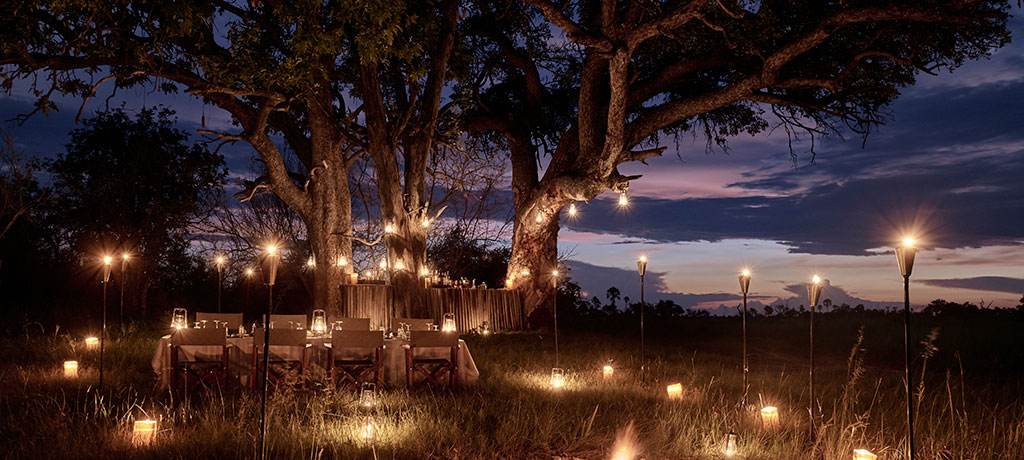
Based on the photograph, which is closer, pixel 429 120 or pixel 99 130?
pixel 429 120

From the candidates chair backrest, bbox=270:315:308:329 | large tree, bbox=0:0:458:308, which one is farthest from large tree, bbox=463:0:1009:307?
chair backrest, bbox=270:315:308:329

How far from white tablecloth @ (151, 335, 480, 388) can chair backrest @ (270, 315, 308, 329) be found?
26.5 inches

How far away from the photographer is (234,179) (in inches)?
858

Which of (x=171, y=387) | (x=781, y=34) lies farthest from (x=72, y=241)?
(x=781, y=34)

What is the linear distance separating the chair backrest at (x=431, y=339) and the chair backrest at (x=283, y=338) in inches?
51.7

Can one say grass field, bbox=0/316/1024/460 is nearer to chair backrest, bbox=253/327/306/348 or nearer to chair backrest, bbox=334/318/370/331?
chair backrest, bbox=253/327/306/348

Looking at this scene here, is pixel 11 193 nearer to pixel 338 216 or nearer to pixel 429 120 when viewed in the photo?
pixel 338 216

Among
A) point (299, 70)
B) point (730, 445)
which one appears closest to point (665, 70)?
point (299, 70)

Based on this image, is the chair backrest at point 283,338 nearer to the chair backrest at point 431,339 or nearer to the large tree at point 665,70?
the chair backrest at point 431,339

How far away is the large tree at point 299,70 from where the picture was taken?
39.9ft

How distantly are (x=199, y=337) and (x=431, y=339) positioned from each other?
277cm

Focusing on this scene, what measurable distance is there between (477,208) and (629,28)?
429 inches

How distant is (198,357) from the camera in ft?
27.2

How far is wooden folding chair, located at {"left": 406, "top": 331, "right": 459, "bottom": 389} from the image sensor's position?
332 inches
